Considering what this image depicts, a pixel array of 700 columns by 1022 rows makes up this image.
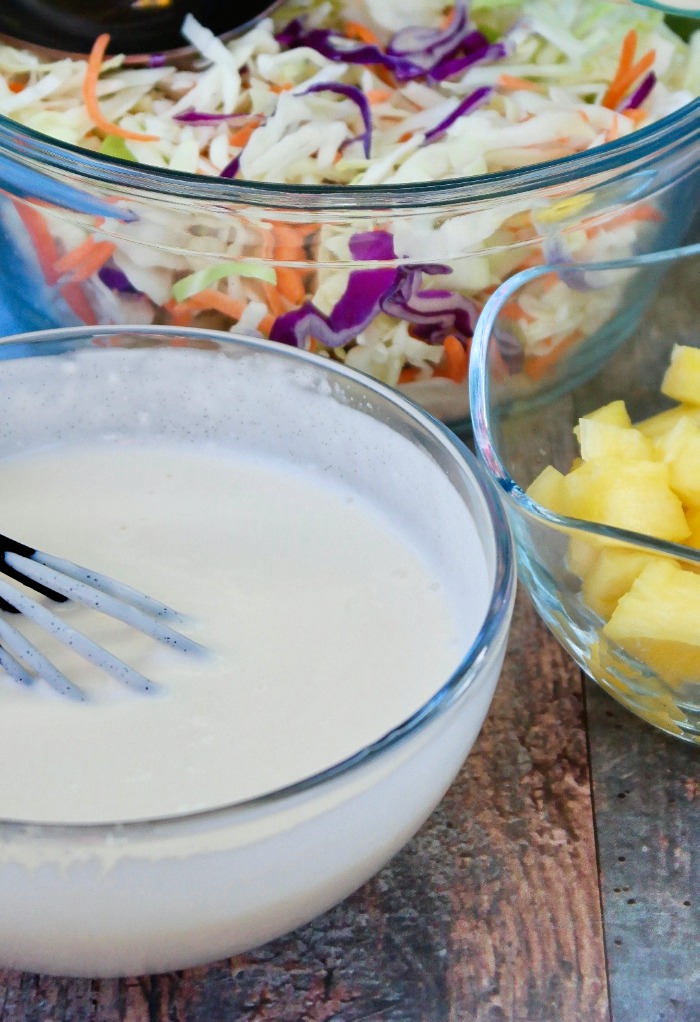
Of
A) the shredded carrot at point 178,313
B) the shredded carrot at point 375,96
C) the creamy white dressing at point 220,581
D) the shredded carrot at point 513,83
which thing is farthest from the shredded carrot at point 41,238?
the shredded carrot at point 513,83

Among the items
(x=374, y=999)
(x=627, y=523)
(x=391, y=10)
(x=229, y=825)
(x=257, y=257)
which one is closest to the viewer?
(x=229, y=825)

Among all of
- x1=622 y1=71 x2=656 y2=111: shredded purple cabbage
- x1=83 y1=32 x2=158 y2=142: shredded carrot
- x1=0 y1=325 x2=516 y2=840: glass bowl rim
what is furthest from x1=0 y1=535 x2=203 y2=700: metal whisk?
x1=622 y1=71 x2=656 y2=111: shredded purple cabbage

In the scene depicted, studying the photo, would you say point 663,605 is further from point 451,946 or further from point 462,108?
→ point 462,108

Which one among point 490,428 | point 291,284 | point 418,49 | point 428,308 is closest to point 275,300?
point 291,284

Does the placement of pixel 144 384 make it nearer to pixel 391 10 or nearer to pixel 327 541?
pixel 327 541

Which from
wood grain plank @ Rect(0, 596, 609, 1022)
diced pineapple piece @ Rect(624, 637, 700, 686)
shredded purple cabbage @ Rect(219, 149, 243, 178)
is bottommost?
wood grain plank @ Rect(0, 596, 609, 1022)

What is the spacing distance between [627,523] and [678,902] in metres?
0.25

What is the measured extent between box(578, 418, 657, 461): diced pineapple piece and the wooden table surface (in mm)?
199

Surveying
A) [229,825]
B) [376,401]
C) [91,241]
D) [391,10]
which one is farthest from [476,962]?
[391,10]

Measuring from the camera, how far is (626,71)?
1255 millimetres

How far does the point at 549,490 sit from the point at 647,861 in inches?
11.0

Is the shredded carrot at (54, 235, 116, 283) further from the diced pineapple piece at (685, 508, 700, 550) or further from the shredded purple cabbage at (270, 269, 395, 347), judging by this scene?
the diced pineapple piece at (685, 508, 700, 550)

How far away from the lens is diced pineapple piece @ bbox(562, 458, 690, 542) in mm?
890

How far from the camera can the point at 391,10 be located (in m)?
1.30
